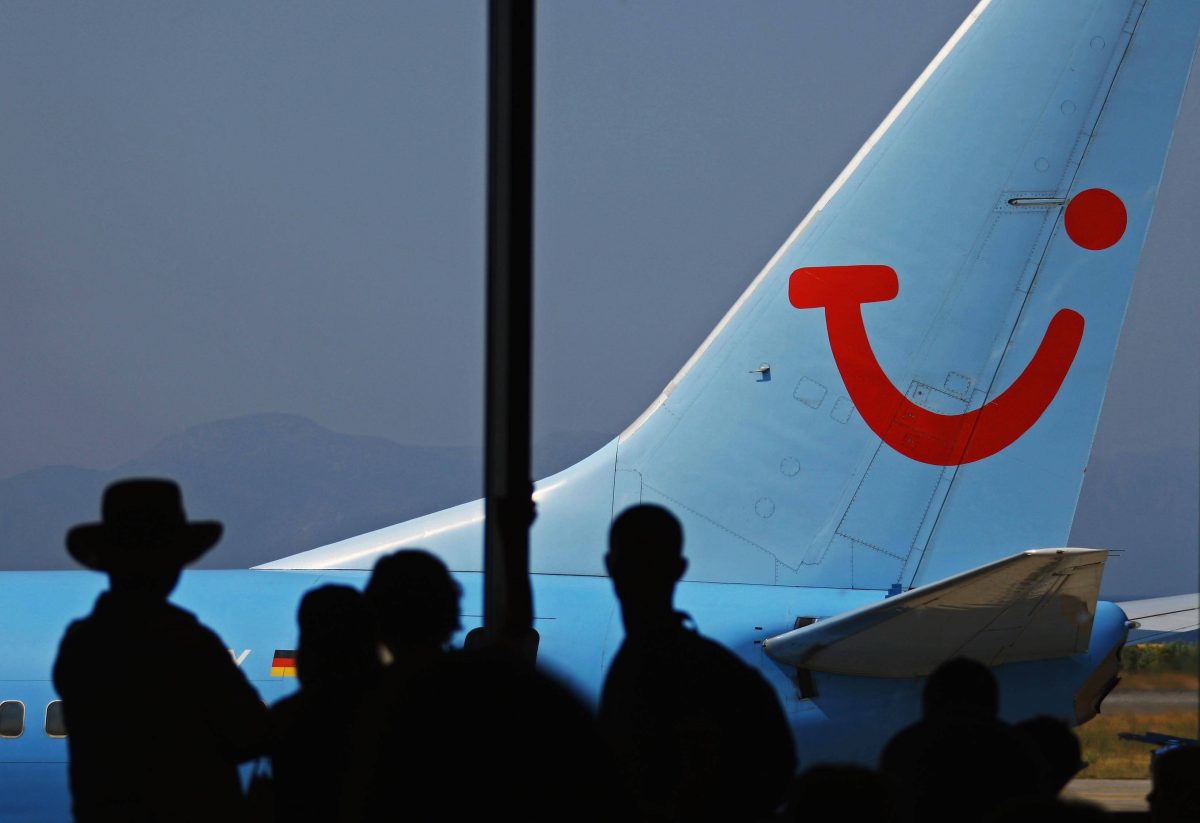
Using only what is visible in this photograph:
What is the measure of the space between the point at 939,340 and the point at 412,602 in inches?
133

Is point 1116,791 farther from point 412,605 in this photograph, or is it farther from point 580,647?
point 412,605

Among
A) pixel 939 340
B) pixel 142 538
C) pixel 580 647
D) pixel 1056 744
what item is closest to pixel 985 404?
pixel 939 340

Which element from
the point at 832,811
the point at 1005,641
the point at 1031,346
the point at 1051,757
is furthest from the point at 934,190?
the point at 832,811

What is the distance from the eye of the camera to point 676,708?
1.75m

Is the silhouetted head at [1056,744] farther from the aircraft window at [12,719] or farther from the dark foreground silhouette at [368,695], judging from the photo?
the aircraft window at [12,719]

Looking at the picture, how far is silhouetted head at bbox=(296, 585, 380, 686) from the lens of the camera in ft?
6.23

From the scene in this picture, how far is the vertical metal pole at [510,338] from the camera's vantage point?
242 cm

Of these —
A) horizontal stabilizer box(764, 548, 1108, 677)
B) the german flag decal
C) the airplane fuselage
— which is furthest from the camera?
the german flag decal

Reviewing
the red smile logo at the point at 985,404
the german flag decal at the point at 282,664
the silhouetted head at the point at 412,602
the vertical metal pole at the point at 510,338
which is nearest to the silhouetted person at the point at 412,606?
the silhouetted head at the point at 412,602

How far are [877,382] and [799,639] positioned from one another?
1185mm

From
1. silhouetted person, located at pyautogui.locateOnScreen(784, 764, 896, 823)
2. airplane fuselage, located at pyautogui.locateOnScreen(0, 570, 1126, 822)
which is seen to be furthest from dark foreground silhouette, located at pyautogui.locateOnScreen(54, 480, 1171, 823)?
airplane fuselage, located at pyautogui.locateOnScreen(0, 570, 1126, 822)

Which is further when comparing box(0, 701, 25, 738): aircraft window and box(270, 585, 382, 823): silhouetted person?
box(0, 701, 25, 738): aircraft window

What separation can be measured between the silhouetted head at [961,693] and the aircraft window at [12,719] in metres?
4.00

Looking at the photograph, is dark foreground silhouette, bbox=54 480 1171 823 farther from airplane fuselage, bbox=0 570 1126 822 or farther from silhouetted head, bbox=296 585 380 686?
airplane fuselage, bbox=0 570 1126 822
